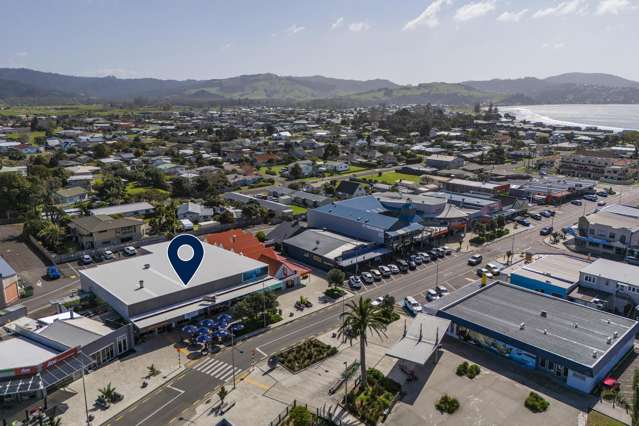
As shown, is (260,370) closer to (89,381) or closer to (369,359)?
(369,359)

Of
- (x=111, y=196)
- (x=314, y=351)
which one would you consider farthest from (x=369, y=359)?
(x=111, y=196)

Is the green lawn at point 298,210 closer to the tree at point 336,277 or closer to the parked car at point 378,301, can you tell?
the tree at point 336,277

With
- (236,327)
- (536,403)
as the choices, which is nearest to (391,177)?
(236,327)

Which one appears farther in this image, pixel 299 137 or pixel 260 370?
pixel 299 137

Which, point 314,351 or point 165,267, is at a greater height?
point 165,267

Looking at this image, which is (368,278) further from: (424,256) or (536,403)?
(536,403)

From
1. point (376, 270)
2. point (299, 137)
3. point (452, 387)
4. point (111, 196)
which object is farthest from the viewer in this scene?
point (299, 137)
